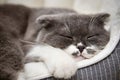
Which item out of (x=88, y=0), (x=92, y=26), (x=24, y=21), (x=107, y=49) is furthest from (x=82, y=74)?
(x=88, y=0)

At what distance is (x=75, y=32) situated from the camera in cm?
151

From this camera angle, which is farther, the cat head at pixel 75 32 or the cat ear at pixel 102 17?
the cat ear at pixel 102 17

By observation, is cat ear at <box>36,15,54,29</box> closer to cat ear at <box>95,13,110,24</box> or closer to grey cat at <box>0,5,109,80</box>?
grey cat at <box>0,5,109,80</box>

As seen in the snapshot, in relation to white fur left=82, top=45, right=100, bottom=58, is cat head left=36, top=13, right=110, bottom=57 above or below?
above

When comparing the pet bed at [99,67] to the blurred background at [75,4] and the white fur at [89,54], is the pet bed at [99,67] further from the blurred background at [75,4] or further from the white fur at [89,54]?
the blurred background at [75,4]

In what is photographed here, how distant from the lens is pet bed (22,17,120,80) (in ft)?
4.31

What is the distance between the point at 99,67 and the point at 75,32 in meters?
0.24

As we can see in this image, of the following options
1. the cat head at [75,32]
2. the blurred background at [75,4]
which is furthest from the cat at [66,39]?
the blurred background at [75,4]

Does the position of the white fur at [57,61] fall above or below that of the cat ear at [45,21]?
below

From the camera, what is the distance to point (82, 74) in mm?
1360

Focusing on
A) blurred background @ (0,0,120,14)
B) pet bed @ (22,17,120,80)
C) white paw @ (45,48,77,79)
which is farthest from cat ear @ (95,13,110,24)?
white paw @ (45,48,77,79)

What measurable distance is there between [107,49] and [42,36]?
39cm

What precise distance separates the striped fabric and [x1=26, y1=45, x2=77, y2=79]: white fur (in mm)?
66

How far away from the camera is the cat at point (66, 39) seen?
1317 millimetres
